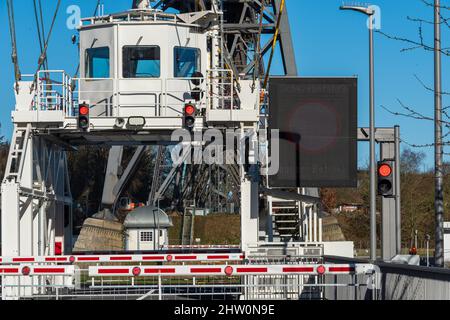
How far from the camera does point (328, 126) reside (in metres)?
31.5

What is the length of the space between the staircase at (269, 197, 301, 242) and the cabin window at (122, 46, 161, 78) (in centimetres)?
1069

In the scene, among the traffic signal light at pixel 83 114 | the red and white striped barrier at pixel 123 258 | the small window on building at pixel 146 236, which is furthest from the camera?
the small window on building at pixel 146 236

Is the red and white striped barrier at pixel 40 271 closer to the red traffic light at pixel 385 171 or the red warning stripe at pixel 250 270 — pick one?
the red warning stripe at pixel 250 270

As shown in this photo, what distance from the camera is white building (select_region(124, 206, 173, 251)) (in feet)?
176

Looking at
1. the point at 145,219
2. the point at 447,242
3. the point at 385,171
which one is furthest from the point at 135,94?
the point at 447,242

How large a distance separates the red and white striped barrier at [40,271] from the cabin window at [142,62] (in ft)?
35.2

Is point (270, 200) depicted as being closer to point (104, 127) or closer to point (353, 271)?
point (104, 127)

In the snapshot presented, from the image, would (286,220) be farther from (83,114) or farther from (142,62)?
(83,114)

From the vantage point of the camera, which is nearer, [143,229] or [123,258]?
[123,258]

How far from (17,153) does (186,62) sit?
5646mm

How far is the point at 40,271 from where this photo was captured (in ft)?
72.6

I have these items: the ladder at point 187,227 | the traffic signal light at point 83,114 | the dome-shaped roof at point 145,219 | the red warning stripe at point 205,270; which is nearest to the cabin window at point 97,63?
the traffic signal light at point 83,114

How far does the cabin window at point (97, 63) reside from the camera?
32.4 metres
